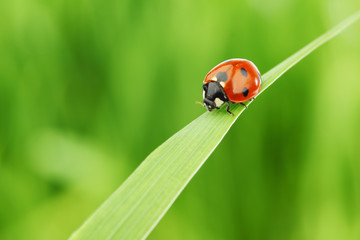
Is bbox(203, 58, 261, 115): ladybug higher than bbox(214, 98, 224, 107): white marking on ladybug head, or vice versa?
bbox(203, 58, 261, 115): ladybug

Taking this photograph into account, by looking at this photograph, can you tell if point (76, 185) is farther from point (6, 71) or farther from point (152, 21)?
point (152, 21)

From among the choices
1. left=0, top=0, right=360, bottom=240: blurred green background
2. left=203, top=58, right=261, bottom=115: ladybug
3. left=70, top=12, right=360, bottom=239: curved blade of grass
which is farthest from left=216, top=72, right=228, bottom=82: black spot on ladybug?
left=70, top=12, right=360, bottom=239: curved blade of grass

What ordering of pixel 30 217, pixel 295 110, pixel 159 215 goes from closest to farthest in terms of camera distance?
pixel 159 215 < pixel 30 217 < pixel 295 110

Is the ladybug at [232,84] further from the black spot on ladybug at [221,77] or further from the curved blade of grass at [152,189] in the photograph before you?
the curved blade of grass at [152,189]

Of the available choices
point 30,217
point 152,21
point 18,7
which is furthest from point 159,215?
point 18,7

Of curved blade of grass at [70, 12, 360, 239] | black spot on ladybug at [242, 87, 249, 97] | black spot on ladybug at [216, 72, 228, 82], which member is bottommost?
curved blade of grass at [70, 12, 360, 239]

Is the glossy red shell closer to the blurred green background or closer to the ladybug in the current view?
the ladybug

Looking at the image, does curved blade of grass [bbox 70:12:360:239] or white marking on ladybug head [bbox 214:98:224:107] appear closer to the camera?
curved blade of grass [bbox 70:12:360:239]

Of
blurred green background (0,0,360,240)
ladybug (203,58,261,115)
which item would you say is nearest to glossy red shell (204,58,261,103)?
ladybug (203,58,261,115)
